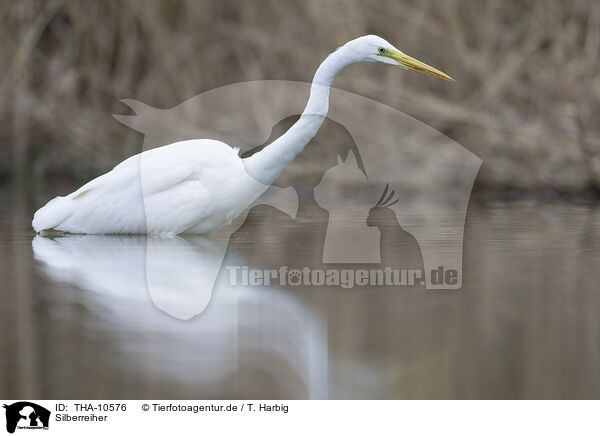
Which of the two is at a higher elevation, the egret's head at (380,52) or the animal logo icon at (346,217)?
the egret's head at (380,52)

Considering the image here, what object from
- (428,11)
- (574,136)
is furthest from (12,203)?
(574,136)

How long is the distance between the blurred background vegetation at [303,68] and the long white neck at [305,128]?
3.81 meters

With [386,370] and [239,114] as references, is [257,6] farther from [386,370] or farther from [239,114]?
[386,370]

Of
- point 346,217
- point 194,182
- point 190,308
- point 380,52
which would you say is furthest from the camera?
point 346,217

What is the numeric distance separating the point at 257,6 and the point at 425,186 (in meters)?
3.13

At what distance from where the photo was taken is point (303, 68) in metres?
10.3

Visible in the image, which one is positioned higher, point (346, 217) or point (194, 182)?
point (194, 182)

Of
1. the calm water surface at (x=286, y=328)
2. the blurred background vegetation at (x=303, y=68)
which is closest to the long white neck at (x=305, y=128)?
the calm water surface at (x=286, y=328)

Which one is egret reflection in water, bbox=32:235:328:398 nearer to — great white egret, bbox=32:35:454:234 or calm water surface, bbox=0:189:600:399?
calm water surface, bbox=0:189:600:399

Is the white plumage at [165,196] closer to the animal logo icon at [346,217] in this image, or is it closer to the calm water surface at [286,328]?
the calm water surface at [286,328]
